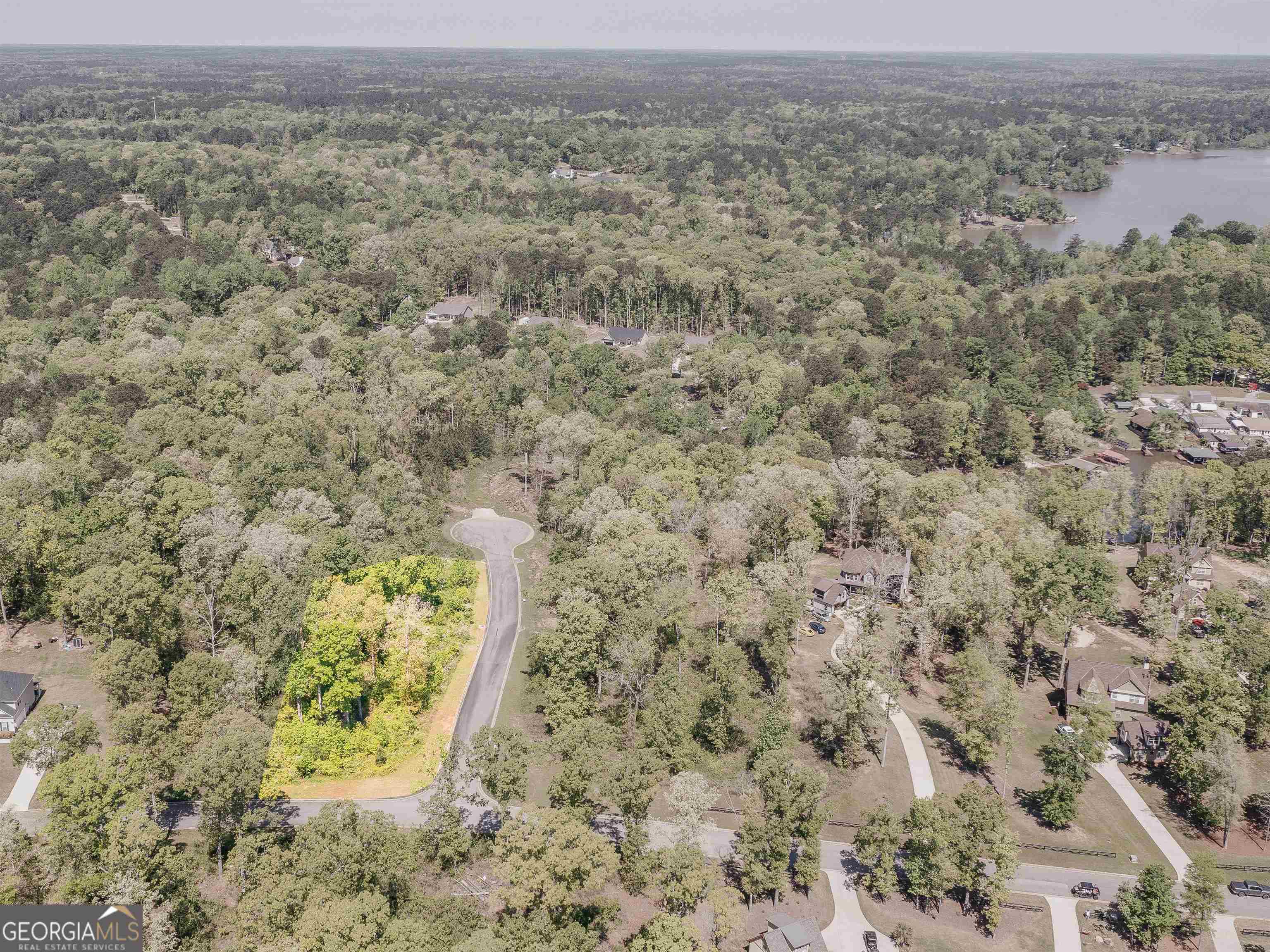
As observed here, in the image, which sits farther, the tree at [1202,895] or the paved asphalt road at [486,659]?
the paved asphalt road at [486,659]

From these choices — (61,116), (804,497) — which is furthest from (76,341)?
(61,116)

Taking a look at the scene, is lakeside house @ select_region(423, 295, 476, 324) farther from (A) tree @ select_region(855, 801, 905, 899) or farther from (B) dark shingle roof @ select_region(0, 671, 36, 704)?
(A) tree @ select_region(855, 801, 905, 899)

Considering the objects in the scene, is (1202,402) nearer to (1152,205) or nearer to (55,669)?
(55,669)

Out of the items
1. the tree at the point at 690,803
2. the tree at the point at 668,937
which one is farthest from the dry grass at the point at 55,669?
the tree at the point at 668,937

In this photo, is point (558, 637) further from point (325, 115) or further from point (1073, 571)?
point (325, 115)

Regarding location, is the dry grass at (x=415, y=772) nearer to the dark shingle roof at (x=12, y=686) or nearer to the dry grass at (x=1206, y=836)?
the dark shingle roof at (x=12, y=686)

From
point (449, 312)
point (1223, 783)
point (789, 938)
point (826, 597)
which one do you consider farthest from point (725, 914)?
point (449, 312)
